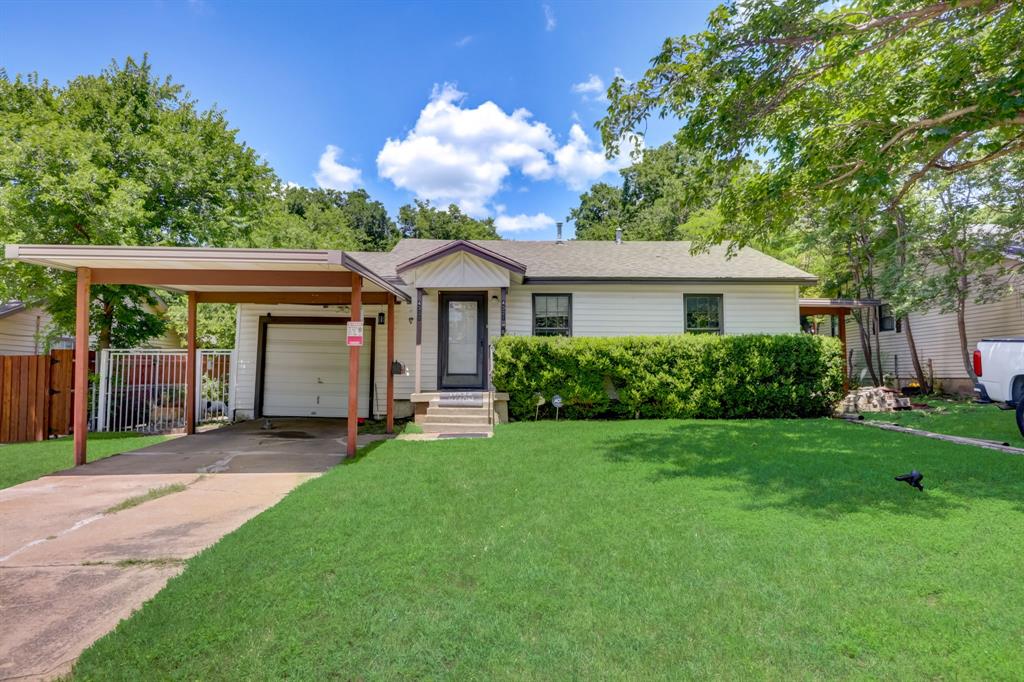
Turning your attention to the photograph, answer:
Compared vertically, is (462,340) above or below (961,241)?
below

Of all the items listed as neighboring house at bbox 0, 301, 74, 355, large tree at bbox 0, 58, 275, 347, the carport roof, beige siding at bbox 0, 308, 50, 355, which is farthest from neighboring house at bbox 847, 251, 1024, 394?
beige siding at bbox 0, 308, 50, 355

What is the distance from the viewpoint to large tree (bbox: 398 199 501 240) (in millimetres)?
41000

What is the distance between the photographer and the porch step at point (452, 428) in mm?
9109

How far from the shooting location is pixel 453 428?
9.25 meters

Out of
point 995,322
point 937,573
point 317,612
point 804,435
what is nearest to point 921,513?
point 937,573

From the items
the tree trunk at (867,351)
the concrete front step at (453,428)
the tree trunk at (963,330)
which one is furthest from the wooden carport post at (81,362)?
the tree trunk at (867,351)

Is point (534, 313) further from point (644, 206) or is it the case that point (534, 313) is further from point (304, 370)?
point (644, 206)

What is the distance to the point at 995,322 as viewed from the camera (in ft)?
43.2

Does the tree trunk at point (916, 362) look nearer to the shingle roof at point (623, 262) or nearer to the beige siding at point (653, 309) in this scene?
the shingle roof at point (623, 262)

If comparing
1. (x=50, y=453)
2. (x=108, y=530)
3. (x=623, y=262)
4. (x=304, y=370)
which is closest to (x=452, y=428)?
(x=304, y=370)

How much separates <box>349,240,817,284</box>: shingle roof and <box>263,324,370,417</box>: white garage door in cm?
227

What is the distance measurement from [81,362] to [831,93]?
11854 millimetres

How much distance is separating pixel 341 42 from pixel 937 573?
45.1 ft

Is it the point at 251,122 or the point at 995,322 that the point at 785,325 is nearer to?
the point at 995,322
